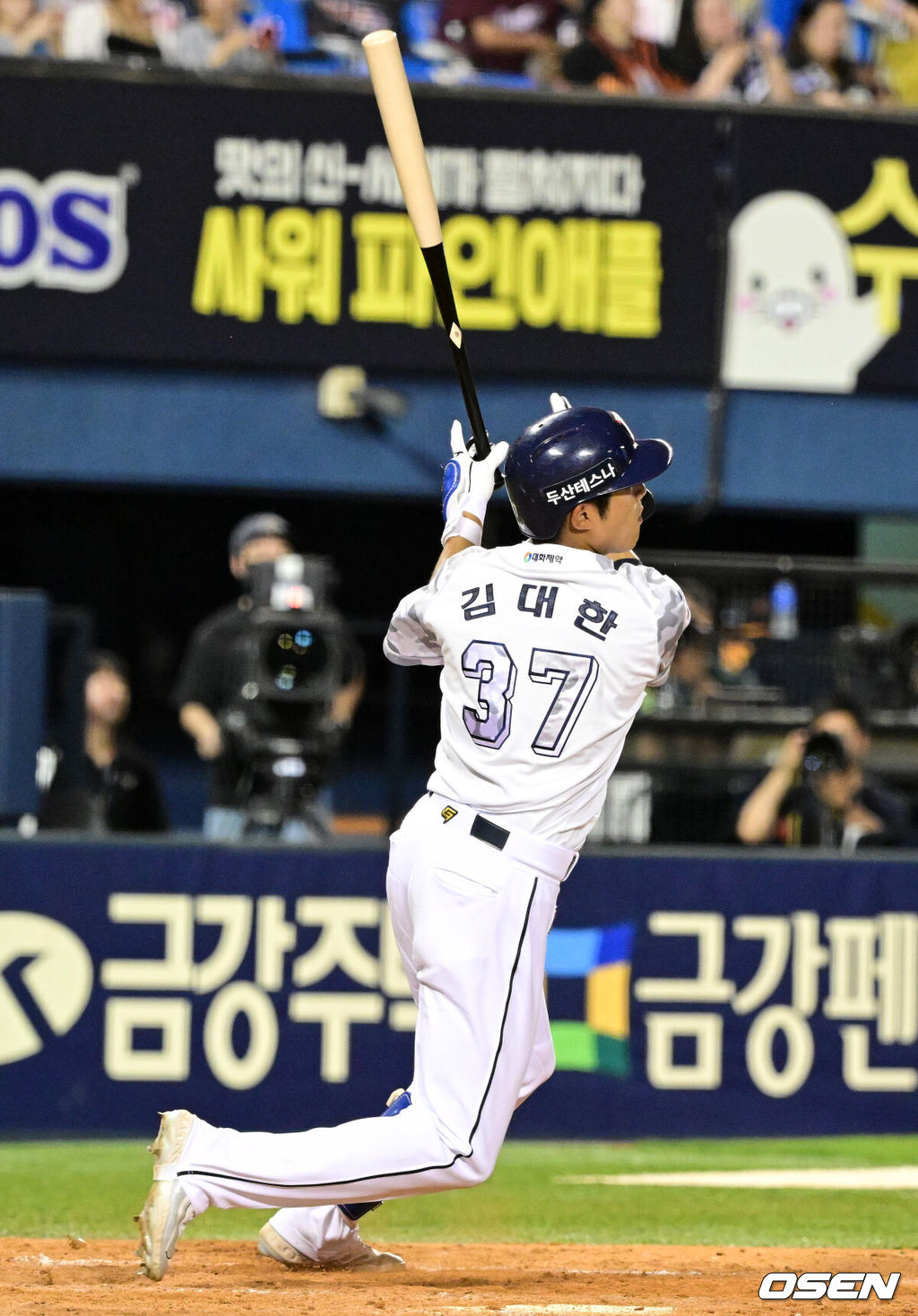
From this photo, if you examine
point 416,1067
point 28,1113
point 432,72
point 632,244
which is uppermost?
point 432,72

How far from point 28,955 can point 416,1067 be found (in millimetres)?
3648

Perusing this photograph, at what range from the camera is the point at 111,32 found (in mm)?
10492

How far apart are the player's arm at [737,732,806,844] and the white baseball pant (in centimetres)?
385

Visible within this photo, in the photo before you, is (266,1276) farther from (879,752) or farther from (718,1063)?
(879,752)

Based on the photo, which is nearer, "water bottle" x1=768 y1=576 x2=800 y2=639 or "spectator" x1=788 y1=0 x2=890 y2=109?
"water bottle" x1=768 y1=576 x2=800 y2=639

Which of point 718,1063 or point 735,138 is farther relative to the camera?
point 735,138

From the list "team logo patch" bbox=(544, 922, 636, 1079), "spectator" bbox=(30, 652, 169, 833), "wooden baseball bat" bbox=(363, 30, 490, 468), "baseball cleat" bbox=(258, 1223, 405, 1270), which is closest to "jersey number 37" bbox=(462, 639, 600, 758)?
"wooden baseball bat" bbox=(363, 30, 490, 468)

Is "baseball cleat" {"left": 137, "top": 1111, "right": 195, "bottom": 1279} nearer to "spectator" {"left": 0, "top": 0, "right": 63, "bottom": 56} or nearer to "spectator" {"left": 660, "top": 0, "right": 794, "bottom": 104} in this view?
"spectator" {"left": 0, "top": 0, "right": 63, "bottom": 56}

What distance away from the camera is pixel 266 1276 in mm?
4547

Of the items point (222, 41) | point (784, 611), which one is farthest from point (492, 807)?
point (222, 41)

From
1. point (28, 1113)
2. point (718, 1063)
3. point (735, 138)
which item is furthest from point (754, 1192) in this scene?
point (735, 138)

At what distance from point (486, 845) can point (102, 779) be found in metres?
4.27

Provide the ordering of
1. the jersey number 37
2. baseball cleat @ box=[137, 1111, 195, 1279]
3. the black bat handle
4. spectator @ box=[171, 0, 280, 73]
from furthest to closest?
spectator @ box=[171, 0, 280, 73], the black bat handle, the jersey number 37, baseball cleat @ box=[137, 1111, 195, 1279]

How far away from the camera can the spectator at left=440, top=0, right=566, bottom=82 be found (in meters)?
11.1
